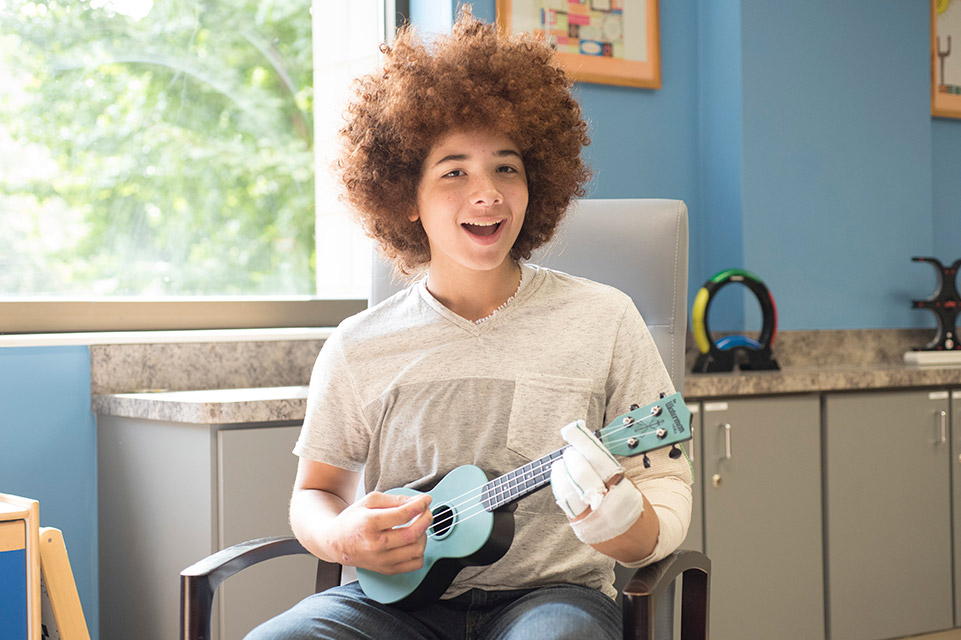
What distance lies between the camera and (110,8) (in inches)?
95.7

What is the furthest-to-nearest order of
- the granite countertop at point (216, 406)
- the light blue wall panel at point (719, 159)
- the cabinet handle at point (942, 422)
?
the light blue wall panel at point (719, 159), the cabinet handle at point (942, 422), the granite countertop at point (216, 406)

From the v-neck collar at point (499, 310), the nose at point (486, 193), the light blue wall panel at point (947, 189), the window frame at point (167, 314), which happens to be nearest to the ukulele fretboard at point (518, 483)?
the v-neck collar at point (499, 310)

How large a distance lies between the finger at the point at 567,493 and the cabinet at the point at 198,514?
0.94 m

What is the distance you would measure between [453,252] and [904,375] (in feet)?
5.44

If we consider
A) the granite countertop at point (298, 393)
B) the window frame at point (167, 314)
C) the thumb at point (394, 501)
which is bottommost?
the thumb at point (394, 501)

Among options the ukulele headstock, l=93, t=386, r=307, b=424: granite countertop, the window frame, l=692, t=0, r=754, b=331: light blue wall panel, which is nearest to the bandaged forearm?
the ukulele headstock

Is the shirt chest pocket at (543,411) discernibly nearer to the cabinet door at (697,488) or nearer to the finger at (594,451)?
the finger at (594,451)

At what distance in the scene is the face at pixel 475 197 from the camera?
4.52 ft

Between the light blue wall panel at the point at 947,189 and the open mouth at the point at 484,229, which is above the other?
the light blue wall panel at the point at 947,189

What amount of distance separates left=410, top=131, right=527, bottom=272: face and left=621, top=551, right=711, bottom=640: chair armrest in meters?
0.46

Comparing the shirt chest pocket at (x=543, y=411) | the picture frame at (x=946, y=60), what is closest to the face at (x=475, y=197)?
the shirt chest pocket at (x=543, y=411)

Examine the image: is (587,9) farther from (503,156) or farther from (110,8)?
(503,156)

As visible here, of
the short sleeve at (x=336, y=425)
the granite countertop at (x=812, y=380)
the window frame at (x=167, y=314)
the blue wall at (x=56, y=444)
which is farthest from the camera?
the granite countertop at (x=812, y=380)

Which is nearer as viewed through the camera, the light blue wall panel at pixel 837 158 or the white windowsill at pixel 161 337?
the white windowsill at pixel 161 337
